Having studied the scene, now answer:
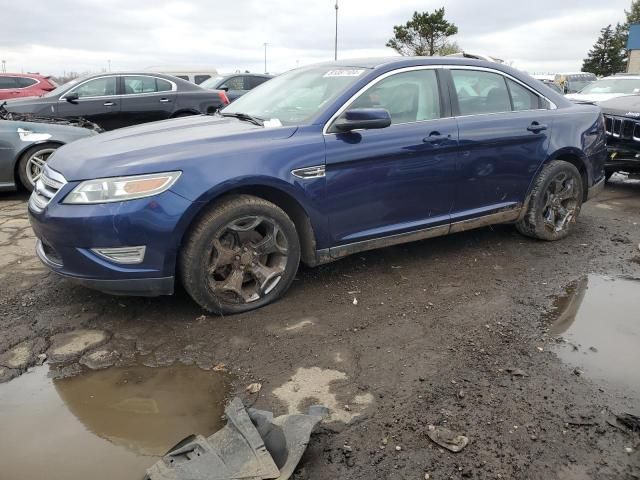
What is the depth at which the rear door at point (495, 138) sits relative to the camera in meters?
4.23

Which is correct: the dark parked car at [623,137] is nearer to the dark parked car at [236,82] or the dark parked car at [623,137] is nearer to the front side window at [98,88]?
the front side window at [98,88]

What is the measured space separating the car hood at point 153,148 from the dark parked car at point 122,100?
623cm

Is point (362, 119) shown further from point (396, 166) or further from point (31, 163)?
point (31, 163)

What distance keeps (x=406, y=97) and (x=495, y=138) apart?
844mm

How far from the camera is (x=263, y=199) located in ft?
11.5

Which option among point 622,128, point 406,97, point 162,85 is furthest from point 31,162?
point 622,128

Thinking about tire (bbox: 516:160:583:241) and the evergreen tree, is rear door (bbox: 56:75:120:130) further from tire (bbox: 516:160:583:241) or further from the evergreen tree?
the evergreen tree

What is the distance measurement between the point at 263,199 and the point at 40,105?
7.23m

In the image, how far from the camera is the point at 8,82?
561 inches

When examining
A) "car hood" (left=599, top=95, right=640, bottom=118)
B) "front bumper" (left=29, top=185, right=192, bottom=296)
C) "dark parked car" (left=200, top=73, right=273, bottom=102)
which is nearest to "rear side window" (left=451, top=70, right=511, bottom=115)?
"front bumper" (left=29, top=185, right=192, bottom=296)

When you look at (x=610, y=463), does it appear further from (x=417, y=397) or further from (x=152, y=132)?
(x=152, y=132)

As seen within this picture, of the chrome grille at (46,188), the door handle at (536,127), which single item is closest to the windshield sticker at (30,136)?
the chrome grille at (46,188)

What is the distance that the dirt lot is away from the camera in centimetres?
223

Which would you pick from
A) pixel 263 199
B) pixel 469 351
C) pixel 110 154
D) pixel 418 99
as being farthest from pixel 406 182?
pixel 110 154
